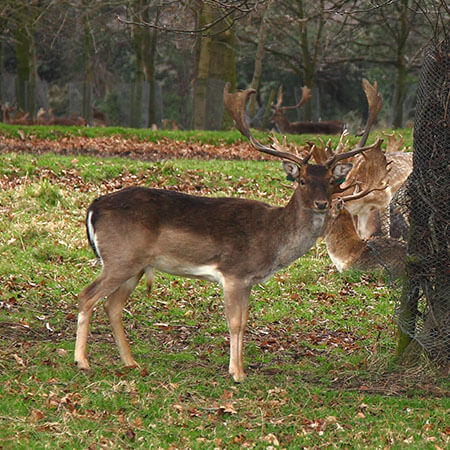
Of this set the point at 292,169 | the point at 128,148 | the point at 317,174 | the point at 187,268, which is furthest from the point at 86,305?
the point at 128,148

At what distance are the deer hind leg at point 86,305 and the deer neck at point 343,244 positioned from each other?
4.26 m

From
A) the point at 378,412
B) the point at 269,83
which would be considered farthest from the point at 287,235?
the point at 269,83

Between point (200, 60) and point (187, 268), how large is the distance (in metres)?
15.1

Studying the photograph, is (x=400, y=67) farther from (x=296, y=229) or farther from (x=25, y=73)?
(x=296, y=229)

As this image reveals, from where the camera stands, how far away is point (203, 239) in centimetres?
656

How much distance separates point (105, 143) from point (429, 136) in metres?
12.3

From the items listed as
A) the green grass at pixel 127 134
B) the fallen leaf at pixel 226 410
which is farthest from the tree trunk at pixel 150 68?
the fallen leaf at pixel 226 410

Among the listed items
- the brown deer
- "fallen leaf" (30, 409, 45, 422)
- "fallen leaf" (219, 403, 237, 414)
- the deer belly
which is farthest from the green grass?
"fallen leaf" (30, 409, 45, 422)

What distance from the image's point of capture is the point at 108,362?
6.55 meters

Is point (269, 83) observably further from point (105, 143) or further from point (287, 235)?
point (287, 235)

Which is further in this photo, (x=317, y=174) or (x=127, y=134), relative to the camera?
(x=127, y=134)

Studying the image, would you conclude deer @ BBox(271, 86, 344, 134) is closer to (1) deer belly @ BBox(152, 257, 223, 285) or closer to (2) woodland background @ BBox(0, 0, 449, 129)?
(2) woodland background @ BBox(0, 0, 449, 129)

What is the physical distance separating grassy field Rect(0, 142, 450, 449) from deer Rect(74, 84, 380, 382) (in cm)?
43

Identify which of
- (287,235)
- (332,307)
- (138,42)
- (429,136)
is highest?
(138,42)
